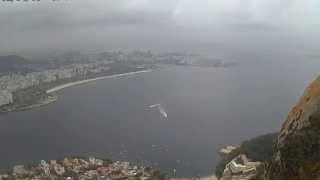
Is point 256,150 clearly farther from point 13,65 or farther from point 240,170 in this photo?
point 13,65

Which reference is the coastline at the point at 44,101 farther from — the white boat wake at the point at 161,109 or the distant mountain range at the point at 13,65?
the distant mountain range at the point at 13,65

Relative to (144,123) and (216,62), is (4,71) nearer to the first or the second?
(216,62)

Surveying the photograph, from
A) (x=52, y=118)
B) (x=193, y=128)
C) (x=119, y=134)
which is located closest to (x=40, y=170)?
(x=119, y=134)

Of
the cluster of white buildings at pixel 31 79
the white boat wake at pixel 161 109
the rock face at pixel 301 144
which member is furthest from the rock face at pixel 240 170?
the cluster of white buildings at pixel 31 79

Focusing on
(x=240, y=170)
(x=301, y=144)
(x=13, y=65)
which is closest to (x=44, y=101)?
(x=13, y=65)

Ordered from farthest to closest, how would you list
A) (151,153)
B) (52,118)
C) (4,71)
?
1. (4,71)
2. (52,118)
3. (151,153)

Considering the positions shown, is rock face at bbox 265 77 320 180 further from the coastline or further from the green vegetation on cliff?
the coastline

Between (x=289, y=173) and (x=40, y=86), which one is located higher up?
(x=289, y=173)
